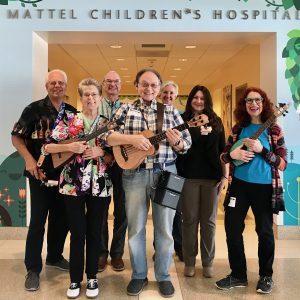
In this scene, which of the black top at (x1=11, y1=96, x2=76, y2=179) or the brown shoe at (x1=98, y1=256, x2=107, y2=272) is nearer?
the black top at (x1=11, y1=96, x2=76, y2=179)

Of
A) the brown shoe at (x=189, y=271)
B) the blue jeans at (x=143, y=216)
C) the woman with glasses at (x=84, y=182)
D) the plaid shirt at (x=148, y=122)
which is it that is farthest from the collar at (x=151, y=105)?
the brown shoe at (x=189, y=271)

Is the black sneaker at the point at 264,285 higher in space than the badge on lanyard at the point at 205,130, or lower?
lower

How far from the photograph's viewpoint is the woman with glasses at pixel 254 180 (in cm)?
276

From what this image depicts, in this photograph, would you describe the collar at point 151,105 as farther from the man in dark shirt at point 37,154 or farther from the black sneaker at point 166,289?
the black sneaker at point 166,289

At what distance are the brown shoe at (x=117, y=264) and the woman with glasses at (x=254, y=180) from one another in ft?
2.85

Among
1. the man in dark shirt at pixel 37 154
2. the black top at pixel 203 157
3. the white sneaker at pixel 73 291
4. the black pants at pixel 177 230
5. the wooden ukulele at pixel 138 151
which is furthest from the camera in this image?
the black pants at pixel 177 230

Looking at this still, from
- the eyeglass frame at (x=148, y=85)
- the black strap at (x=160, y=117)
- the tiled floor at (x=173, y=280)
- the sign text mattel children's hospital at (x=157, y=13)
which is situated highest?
the sign text mattel children's hospital at (x=157, y=13)

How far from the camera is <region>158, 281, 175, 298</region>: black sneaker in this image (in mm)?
2807

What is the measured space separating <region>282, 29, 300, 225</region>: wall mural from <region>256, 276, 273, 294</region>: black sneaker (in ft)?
5.17

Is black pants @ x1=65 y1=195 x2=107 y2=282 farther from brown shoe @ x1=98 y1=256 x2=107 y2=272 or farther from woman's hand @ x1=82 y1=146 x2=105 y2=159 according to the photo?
brown shoe @ x1=98 y1=256 x2=107 y2=272

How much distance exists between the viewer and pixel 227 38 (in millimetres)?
4465

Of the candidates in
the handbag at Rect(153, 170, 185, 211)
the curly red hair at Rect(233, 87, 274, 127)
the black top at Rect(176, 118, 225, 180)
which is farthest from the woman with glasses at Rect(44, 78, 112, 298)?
the curly red hair at Rect(233, 87, 274, 127)

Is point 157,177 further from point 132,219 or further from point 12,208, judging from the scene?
point 12,208

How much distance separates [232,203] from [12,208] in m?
2.62
